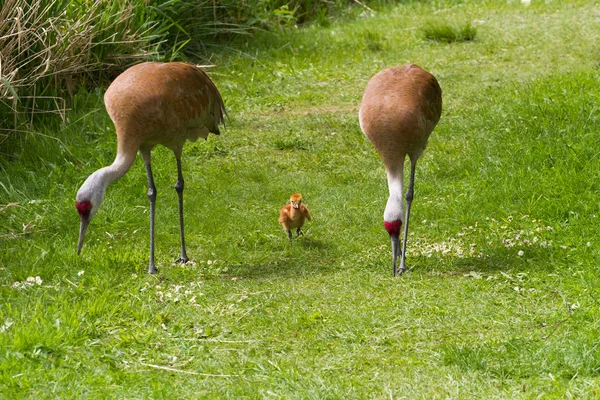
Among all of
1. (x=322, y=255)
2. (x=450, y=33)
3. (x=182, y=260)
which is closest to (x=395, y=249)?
(x=322, y=255)

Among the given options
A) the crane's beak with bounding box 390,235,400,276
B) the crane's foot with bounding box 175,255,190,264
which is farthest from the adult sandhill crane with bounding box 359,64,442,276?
the crane's foot with bounding box 175,255,190,264

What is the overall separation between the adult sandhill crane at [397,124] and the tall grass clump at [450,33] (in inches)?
201

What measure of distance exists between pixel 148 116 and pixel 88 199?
2.25ft

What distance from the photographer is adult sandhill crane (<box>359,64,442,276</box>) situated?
6316mm

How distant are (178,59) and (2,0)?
2.80 m

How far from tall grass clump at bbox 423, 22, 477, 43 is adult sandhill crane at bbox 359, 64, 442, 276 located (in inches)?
201

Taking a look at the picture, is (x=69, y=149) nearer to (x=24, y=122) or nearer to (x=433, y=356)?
(x=24, y=122)

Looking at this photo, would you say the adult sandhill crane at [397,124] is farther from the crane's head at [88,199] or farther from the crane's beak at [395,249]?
the crane's head at [88,199]

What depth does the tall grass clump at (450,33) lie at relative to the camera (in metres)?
11.7

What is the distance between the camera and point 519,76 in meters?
10.3

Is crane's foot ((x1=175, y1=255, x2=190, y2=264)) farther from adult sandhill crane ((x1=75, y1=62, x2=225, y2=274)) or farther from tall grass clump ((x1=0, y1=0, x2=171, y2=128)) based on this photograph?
tall grass clump ((x1=0, y1=0, x2=171, y2=128))

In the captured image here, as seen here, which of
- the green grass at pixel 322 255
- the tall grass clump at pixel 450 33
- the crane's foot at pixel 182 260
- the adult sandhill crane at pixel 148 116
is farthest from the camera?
the tall grass clump at pixel 450 33

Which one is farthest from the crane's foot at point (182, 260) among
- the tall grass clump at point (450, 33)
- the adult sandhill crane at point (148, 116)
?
the tall grass clump at point (450, 33)

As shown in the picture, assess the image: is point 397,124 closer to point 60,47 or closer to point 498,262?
point 498,262
